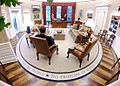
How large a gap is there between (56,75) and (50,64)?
0.65 metres

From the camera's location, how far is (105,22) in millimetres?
7027

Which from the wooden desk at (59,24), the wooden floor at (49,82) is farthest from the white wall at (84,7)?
the wooden floor at (49,82)

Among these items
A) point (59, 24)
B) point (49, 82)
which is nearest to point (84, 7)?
point (59, 24)

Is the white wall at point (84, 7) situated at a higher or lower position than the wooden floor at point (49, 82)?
higher

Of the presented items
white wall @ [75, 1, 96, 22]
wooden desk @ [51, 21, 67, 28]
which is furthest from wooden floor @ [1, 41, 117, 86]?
wooden desk @ [51, 21, 67, 28]

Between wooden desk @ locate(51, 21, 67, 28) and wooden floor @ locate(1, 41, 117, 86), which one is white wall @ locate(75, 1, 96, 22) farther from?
wooden floor @ locate(1, 41, 117, 86)

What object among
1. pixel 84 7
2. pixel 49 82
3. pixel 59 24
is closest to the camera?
pixel 49 82

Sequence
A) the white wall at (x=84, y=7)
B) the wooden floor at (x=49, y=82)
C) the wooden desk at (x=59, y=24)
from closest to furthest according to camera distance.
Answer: the wooden floor at (x=49, y=82), the white wall at (x=84, y=7), the wooden desk at (x=59, y=24)

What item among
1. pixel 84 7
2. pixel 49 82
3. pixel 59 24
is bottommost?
pixel 49 82

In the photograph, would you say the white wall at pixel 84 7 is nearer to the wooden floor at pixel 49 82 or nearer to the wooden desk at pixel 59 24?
the wooden desk at pixel 59 24

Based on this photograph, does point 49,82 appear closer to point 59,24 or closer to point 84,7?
point 59,24

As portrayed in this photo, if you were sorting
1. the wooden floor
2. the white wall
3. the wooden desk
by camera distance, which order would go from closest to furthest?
the wooden floor < the white wall < the wooden desk

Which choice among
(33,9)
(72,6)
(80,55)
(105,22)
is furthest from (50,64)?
(72,6)

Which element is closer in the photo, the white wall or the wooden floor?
the wooden floor
